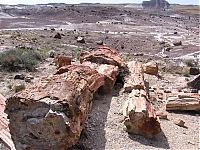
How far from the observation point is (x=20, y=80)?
15.0 m

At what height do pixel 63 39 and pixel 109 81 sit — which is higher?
pixel 109 81

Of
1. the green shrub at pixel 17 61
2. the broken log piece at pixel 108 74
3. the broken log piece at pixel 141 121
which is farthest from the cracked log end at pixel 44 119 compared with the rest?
the green shrub at pixel 17 61

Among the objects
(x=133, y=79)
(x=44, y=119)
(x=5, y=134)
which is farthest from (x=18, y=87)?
(x=44, y=119)

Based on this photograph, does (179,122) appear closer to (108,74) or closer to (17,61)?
(108,74)

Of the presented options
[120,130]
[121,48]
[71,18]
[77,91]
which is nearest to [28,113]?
[77,91]

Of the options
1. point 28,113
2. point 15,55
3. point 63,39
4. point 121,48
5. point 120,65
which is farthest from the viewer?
point 63,39

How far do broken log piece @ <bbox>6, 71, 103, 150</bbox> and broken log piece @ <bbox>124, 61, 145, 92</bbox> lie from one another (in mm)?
4080

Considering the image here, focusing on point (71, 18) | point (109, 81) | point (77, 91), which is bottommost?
point (71, 18)

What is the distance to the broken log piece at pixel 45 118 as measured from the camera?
24.3 ft

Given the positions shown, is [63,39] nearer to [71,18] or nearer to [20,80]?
[20,80]

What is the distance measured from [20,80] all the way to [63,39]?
1956cm

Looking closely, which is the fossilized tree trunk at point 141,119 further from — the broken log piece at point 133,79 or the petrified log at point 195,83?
the petrified log at point 195,83

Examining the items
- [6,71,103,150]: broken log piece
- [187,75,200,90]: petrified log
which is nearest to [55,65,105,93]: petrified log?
[6,71,103,150]: broken log piece

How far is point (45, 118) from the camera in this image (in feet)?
24.2
